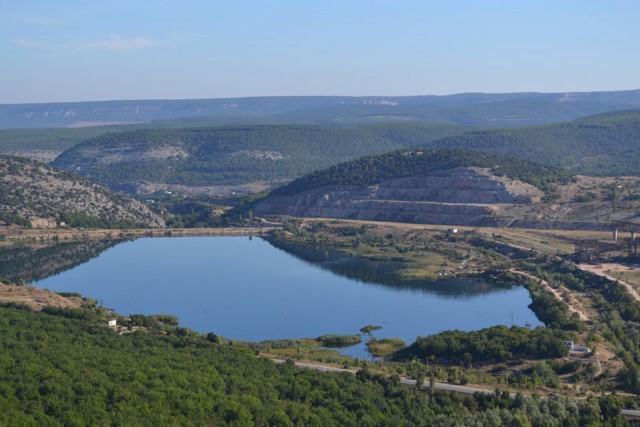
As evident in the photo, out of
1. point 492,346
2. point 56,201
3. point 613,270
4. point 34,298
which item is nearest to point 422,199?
point 613,270

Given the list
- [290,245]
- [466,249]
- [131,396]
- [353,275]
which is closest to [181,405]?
[131,396]

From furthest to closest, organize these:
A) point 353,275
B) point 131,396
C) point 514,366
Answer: point 353,275
point 514,366
point 131,396

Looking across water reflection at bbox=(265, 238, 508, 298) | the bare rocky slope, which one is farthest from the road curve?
the bare rocky slope

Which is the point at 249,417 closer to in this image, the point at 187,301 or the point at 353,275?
the point at 187,301

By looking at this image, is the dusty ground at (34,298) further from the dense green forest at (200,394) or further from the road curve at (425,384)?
the road curve at (425,384)

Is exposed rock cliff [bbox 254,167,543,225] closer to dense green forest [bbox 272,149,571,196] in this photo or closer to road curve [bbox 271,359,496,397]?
dense green forest [bbox 272,149,571,196]

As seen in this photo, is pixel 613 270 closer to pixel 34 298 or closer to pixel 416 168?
pixel 34 298

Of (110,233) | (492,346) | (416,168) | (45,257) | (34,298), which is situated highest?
(416,168)
